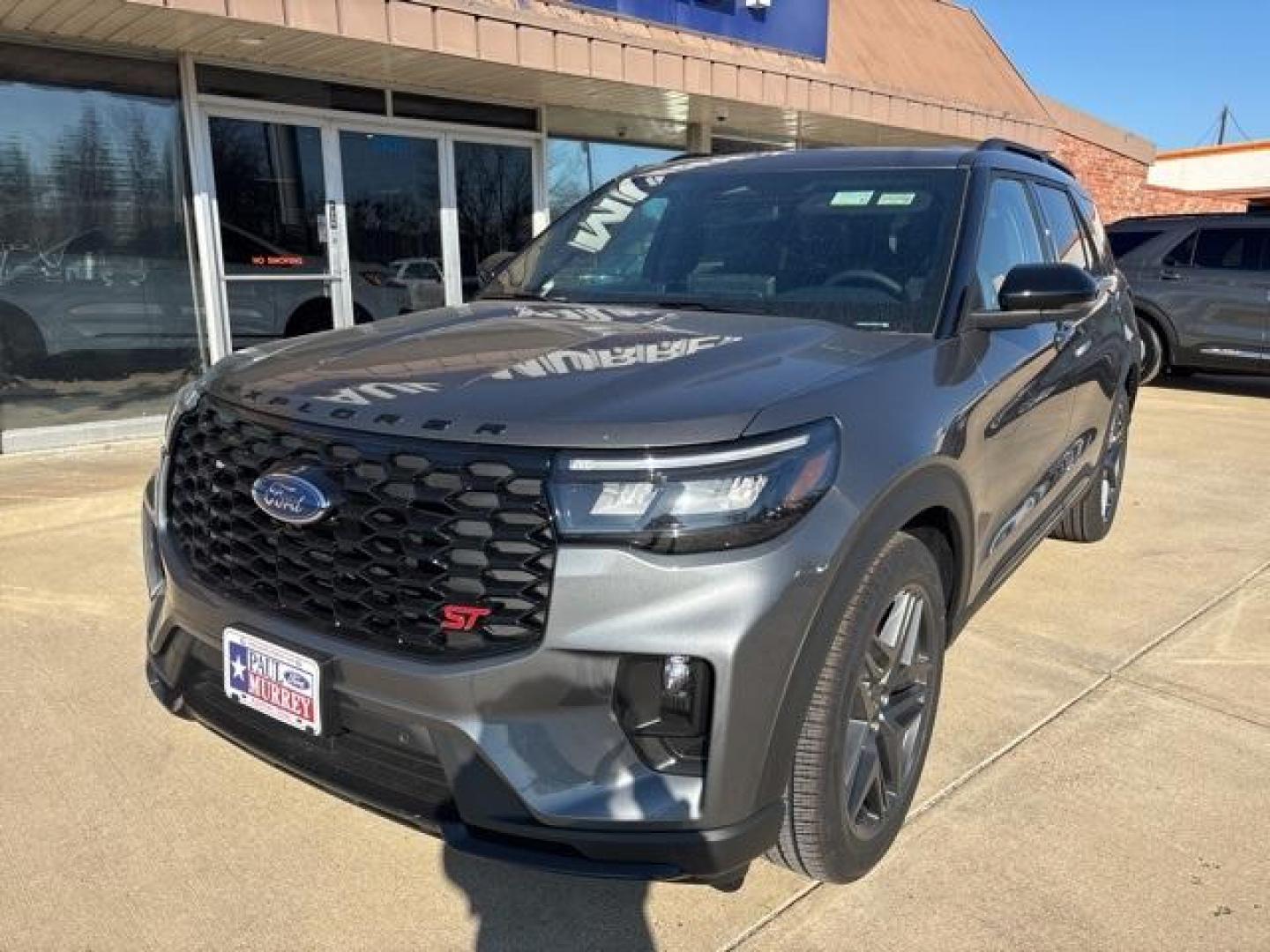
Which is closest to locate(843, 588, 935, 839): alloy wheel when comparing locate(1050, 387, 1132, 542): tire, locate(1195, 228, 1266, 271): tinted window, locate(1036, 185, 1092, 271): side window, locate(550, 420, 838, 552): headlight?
locate(550, 420, 838, 552): headlight

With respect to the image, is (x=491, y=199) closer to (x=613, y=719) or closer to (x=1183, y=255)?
(x=1183, y=255)

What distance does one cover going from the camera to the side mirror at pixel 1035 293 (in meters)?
2.72

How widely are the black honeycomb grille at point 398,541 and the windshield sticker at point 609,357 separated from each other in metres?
0.33

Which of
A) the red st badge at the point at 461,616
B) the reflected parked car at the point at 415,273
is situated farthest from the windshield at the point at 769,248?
the reflected parked car at the point at 415,273

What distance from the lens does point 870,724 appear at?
2.29 metres

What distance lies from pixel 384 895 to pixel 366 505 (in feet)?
3.27

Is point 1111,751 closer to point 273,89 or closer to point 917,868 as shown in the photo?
point 917,868

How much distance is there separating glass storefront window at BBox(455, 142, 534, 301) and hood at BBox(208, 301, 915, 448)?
660 cm

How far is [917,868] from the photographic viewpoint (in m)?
2.41

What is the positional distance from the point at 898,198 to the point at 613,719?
2.02 m

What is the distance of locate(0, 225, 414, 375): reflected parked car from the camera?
695cm

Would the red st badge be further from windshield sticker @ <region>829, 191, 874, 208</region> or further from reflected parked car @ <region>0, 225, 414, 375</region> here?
reflected parked car @ <region>0, 225, 414, 375</region>

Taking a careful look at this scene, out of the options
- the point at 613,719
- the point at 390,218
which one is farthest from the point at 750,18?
the point at 613,719

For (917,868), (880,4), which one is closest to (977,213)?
(917,868)
